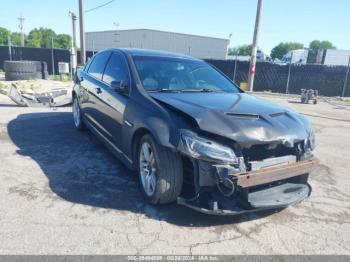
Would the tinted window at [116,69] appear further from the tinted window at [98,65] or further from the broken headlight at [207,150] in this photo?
the broken headlight at [207,150]

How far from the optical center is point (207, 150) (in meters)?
2.67

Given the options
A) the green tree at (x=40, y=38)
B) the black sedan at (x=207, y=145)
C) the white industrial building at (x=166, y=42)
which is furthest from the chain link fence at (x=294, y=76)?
the green tree at (x=40, y=38)

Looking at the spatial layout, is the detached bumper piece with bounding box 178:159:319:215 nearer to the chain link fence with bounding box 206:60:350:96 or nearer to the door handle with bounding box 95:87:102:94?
the door handle with bounding box 95:87:102:94

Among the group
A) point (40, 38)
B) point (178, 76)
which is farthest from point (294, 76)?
point (40, 38)

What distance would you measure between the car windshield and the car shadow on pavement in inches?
50.0

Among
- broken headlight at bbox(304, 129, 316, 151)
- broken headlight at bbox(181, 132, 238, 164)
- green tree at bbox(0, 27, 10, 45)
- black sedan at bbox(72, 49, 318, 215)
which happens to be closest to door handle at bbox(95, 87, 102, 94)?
black sedan at bbox(72, 49, 318, 215)

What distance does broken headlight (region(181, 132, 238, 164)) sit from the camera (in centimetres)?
266

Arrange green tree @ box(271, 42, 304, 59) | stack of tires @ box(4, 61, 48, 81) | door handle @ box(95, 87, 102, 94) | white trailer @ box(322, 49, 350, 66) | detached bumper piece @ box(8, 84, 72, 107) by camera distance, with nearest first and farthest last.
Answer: door handle @ box(95, 87, 102, 94) < detached bumper piece @ box(8, 84, 72, 107) < stack of tires @ box(4, 61, 48, 81) < white trailer @ box(322, 49, 350, 66) < green tree @ box(271, 42, 304, 59)

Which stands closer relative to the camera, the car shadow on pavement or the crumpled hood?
the crumpled hood

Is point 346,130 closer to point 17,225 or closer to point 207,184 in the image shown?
point 207,184

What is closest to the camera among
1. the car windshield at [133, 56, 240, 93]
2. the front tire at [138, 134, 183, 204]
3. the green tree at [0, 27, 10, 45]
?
the front tire at [138, 134, 183, 204]

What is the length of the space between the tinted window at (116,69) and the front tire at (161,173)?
112cm

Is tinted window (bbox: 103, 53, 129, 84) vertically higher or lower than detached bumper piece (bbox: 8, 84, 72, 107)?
higher

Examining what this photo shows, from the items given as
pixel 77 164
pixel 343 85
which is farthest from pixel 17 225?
pixel 343 85
